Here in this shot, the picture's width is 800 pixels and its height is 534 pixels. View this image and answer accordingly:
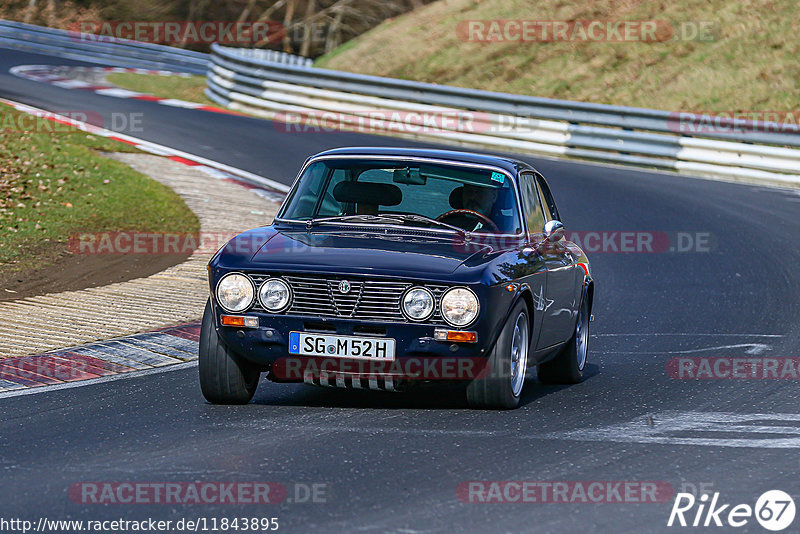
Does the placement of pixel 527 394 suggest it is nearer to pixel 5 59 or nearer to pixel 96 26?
pixel 5 59

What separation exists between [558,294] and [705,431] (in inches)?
67.8

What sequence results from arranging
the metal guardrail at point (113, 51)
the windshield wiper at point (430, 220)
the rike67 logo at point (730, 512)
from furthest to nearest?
1. the metal guardrail at point (113, 51)
2. the windshield wiper at point (430, 220)
3. the rike67 logo at point (730, 512)

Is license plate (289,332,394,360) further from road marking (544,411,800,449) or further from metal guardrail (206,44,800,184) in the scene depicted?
metal guardrail (206,44,800,184)

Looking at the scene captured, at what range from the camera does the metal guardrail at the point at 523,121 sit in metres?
21.3

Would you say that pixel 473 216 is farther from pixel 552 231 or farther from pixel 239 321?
pixel 239 321

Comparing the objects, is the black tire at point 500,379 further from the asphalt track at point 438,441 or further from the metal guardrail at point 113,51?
the metal guardrail at point 113,51

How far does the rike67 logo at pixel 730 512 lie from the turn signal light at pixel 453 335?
1.69m

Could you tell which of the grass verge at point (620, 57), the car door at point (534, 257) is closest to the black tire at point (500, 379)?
the car door at point (534, 257)

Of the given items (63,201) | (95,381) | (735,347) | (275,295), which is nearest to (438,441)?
(275,295)

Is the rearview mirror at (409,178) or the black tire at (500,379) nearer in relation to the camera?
the black tire at (500,379)

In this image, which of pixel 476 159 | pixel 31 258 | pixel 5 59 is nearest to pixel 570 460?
pixel 476 159

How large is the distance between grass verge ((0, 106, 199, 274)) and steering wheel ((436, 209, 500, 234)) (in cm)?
527

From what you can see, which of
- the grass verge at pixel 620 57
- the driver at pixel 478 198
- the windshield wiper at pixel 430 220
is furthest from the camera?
the grass verge at pixel 620 57

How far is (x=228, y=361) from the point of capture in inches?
280
